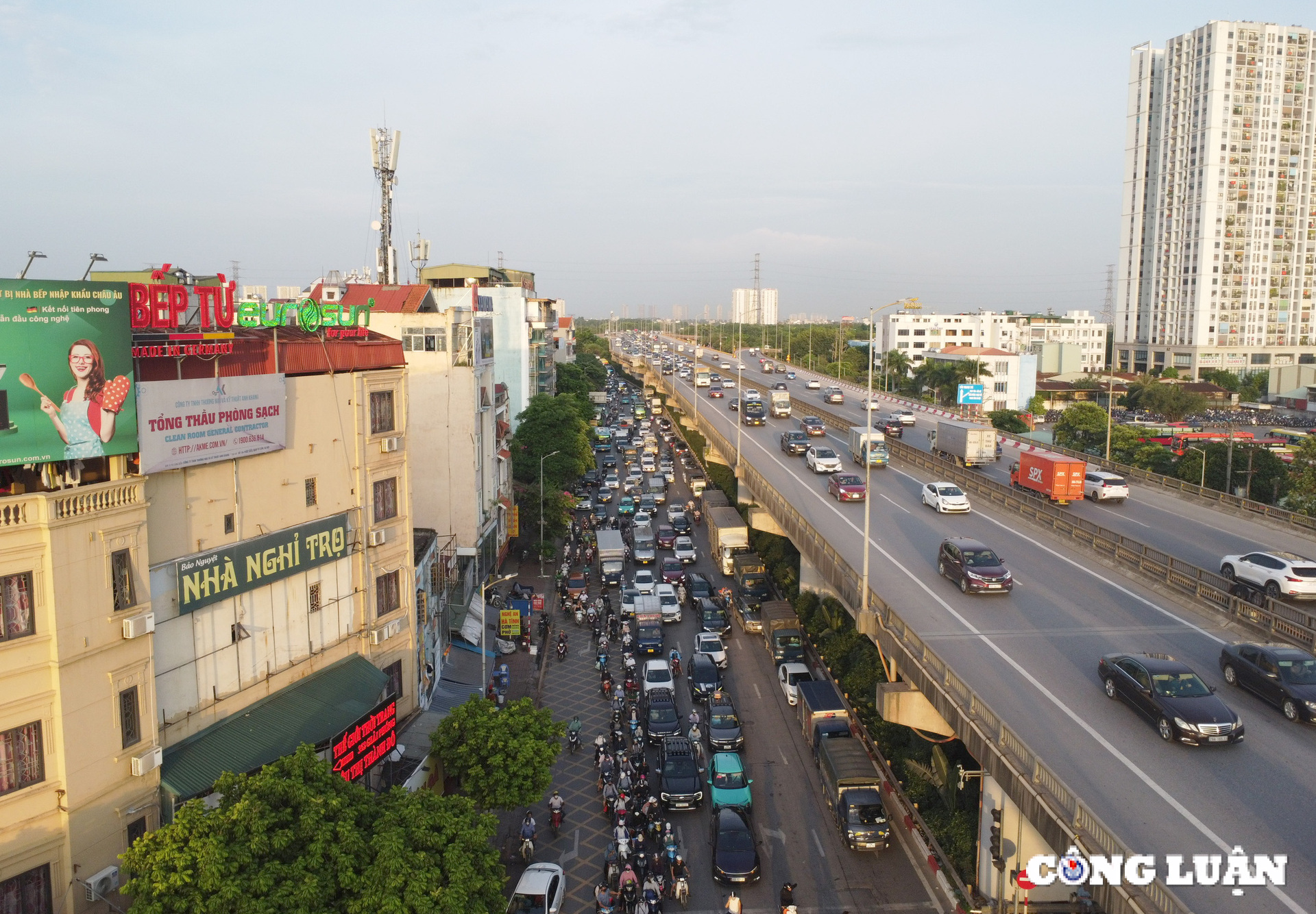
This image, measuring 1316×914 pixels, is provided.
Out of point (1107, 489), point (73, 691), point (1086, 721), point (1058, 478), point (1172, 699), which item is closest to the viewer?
point (73, 691)

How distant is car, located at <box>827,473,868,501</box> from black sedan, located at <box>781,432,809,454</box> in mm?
12569

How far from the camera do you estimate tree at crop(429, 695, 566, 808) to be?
74.4 feet

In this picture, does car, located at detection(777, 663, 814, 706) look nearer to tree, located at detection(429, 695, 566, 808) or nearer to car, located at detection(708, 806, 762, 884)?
car, located at detection(708, 806, 762, 884)

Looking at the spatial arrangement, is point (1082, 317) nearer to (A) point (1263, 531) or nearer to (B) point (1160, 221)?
(B) point (1160, 221)

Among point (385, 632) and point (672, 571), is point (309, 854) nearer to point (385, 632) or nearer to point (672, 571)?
point (385, 632)

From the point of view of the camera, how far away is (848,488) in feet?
149

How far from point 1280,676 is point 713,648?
22727mm

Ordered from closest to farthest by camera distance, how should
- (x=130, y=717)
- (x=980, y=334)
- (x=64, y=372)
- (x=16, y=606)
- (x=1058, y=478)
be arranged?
1. (x=16, y=606)
2. (x=64, y=372)
3. (x=130, y=717)
4. (x=1058, y=478)
5. (x=980, y=334)

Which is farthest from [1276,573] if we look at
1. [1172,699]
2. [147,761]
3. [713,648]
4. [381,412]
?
[147,761]

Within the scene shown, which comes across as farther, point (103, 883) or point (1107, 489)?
point (1107, 489)

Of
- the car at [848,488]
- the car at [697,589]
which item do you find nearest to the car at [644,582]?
the car at [697,589]

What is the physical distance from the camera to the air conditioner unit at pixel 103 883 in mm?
15969

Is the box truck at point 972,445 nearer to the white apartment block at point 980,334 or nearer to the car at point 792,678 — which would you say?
the car at point 792,678

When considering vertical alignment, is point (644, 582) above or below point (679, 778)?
above
